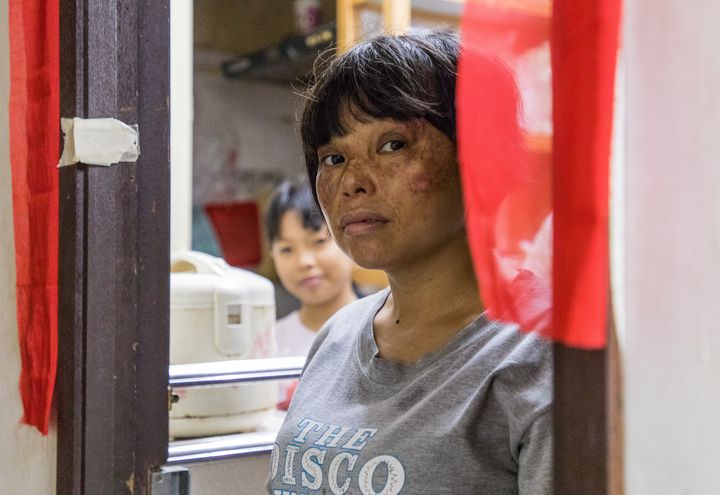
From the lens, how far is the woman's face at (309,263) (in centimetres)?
255

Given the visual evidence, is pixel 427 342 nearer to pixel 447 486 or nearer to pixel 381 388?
pixel 381 388

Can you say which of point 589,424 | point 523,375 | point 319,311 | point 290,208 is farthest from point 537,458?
point 290,208

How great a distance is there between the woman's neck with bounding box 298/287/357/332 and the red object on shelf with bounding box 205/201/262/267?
134cm

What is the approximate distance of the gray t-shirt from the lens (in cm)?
77

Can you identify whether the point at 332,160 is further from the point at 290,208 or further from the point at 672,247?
the point at 290,208

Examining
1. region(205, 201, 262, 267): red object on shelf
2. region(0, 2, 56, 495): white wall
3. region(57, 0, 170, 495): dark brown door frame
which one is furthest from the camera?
region(205, 201, 262, 267): red object on shelf

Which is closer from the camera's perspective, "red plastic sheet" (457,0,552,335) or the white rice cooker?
"red plastic sheet" (457,0,552,335)

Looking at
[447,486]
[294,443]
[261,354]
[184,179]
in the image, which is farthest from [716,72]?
[184,179]

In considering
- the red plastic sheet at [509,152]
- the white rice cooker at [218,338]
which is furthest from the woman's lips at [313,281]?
the red plastic sheet at [509,152]

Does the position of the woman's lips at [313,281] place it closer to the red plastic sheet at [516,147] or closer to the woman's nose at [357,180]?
the woman's nose at [357,180]

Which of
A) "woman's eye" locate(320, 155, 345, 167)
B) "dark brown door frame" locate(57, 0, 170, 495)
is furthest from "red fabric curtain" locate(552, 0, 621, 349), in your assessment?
"dark brown door frame" locate(57, 0, 170, 495)

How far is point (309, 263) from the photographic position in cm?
257

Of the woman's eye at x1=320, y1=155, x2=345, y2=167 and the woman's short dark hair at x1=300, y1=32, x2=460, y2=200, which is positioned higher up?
the woman's short dark hair at x1=300, y1=32, x2=460, y2=200

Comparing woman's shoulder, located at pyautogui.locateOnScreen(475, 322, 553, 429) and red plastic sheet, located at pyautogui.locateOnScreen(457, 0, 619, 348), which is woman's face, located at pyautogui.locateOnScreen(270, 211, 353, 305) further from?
red plastic sheet, located at pyautogui.locateOnScreen(457, 0, 619, 348)
